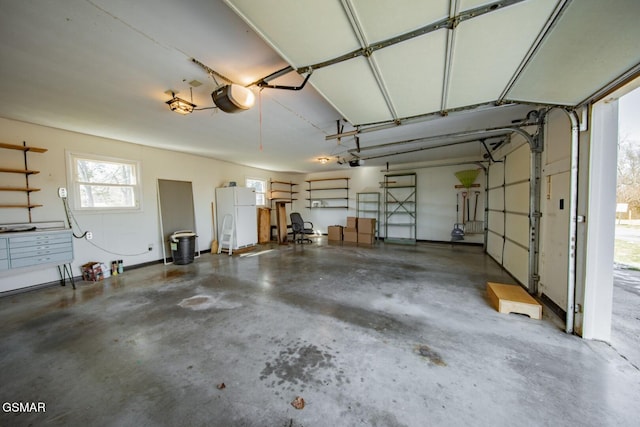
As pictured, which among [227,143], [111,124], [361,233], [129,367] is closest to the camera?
[129,367]

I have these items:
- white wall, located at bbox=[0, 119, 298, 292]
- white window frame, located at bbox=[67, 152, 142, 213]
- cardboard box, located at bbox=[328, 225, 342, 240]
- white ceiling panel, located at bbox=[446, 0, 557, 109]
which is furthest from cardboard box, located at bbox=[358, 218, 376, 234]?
white window frame, located at bbox=[67, 152, 142, 213]

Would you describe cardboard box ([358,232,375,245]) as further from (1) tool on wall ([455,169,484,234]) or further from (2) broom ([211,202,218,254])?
(2) broom ([211,202,218,254])

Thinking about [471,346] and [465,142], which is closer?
[471,346]

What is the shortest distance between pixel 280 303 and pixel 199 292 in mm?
1371

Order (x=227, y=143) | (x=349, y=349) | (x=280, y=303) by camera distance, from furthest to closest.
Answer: (x=227, y=143)
(x=280, y=303)
(x=349, y=349)

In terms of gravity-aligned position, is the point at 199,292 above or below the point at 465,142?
below

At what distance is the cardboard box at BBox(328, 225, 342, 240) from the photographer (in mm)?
7680

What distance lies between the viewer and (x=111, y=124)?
3.44m

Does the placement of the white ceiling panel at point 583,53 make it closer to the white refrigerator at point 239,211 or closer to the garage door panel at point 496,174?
the garage door panel at point 496,174

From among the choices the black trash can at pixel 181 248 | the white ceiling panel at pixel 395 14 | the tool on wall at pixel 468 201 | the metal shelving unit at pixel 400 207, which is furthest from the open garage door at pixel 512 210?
the black trash can at pixel 181 248

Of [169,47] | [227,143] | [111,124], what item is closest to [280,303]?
[169,47]

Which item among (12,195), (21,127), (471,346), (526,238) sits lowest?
(471,346)

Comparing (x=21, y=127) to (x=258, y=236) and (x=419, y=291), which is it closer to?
(x=258, y=236)

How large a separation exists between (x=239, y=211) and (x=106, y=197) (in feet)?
8.74
